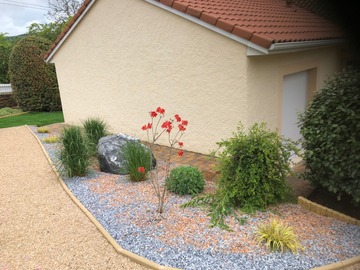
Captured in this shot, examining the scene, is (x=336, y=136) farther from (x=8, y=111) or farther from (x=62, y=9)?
(x=62, y=9)

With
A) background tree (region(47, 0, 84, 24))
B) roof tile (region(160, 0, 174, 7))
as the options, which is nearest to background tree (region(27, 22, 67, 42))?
background tree (region(47, 0, 84, 24))

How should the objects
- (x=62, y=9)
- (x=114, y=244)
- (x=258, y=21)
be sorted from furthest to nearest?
(x=62, y=9) → (x=258, y=21) → (x=114, y=244)

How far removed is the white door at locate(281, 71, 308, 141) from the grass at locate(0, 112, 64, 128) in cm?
921

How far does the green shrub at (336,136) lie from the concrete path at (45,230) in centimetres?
308

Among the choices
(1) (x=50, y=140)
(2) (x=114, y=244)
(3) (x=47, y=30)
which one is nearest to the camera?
(2) (x=114, y=244)

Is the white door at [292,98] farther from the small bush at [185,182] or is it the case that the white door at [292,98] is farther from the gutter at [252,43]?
the small bush at [185,182]

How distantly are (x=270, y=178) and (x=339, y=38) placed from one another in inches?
222

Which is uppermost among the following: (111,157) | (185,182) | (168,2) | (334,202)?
(168,2)

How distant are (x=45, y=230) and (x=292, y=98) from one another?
6594 millimetres

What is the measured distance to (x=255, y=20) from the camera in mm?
6953

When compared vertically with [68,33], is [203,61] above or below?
below

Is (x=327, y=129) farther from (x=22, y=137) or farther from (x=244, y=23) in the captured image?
(x=22, y=137)

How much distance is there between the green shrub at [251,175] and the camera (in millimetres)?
4516

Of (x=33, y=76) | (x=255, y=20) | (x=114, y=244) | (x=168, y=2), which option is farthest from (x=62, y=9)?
(x=114, y=244)
